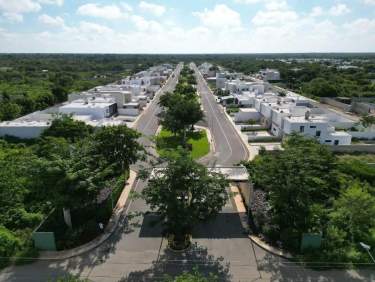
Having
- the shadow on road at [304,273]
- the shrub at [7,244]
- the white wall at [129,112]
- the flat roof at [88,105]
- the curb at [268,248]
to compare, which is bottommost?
the shadow on road at [304,273]

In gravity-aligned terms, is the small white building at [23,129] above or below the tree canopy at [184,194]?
below

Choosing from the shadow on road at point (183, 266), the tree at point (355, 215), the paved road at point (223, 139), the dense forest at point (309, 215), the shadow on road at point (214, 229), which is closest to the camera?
the shadow on road at point (183, 266)

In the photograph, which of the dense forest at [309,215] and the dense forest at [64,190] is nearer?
the dense forest at [64,190]

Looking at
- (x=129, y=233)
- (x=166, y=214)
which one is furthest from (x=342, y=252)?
(x=129, y=233)

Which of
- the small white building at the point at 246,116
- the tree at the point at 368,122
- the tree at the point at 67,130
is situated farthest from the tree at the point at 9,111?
the tree at the point at 368,122

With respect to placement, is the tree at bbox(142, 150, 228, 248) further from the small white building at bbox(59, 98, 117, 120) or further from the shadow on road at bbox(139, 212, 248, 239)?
the small white building at bbox(59, 98, 117, 120)

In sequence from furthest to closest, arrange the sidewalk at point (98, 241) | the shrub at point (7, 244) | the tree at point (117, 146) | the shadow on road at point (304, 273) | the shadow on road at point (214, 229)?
the tree at point (117, 146), the shadow on road at point (214, 229), the sidewalk at point (98, 241), the shrub at point (7, 244), the shadow on road at point (304, 273)

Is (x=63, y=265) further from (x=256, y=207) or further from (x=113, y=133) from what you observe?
(x=256, y=207)

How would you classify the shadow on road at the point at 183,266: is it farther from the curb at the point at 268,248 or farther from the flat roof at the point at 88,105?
the flat roof at the point at 88,105
